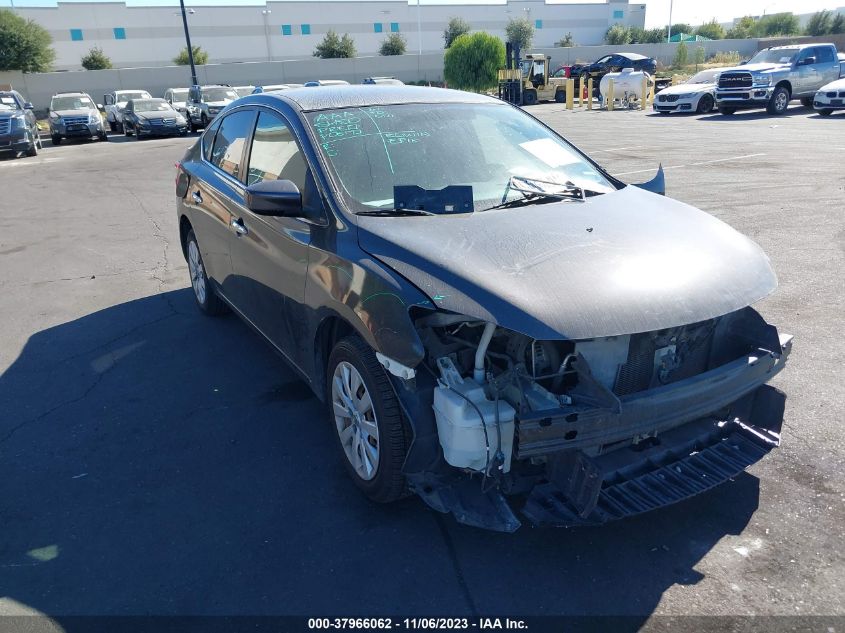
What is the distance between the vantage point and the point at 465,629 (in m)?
2.49

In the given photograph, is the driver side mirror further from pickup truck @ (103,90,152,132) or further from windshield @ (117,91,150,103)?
windshield @ (117,91,150,103)

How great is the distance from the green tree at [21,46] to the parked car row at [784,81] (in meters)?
43.1

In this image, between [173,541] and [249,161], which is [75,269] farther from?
[173,541]

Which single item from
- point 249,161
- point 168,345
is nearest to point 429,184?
point 249,161

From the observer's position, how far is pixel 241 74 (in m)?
47.7

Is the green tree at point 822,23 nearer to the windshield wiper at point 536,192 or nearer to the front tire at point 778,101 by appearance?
the front tire at point 778,101

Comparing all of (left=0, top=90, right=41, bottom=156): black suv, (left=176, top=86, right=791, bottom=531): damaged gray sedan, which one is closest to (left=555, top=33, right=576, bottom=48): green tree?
(left=0, top=90, right=41, bottom=156): black suv

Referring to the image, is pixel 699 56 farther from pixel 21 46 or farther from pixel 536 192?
pixel 536 192

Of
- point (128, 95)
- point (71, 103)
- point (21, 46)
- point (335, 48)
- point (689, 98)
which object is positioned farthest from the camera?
point (335, 48)

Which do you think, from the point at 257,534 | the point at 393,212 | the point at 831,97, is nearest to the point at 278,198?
the point at 393,212

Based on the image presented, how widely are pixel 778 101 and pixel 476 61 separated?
789 inches

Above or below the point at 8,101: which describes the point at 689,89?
below

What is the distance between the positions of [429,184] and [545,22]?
9197 centimetres

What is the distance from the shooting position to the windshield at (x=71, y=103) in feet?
79.9
